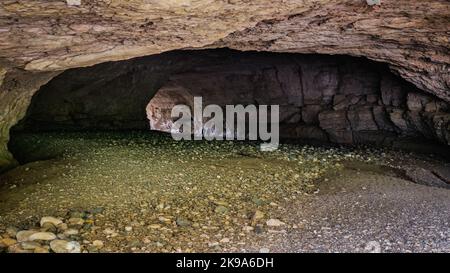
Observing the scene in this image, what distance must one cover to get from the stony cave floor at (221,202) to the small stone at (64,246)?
0.02 meters

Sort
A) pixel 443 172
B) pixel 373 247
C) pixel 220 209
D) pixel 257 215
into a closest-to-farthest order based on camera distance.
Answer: pixel 373 247 → pixel 257 215 → pixel 220 209 → pixel 443 172

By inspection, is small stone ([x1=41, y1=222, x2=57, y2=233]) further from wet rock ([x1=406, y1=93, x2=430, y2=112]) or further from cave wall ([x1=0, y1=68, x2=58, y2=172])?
wet rock ([x1=406, y1=93, x2=430, y2=112])

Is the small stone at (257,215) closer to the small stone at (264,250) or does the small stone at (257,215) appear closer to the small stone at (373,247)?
the small stone at (264,250)

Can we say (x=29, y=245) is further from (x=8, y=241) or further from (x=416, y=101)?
(x=416, y=101)

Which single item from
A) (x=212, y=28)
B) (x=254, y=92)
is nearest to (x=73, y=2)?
(x=212, y=28)

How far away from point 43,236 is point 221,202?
3.02 metres

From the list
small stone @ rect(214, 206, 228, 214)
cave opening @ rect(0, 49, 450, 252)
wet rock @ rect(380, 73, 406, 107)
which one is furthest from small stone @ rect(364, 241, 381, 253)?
wet rock @ rect(380, 73, 406, 107)

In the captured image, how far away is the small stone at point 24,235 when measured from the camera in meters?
5.51

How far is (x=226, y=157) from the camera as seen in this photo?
1112 centimetres

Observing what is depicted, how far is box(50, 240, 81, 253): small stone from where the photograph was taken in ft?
17.3

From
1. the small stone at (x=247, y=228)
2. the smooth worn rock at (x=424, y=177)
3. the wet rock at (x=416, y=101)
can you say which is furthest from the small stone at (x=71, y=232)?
the wet rock at (x=416, y=101)

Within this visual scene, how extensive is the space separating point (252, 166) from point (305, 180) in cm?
155

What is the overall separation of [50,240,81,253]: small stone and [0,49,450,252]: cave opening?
0.18m
